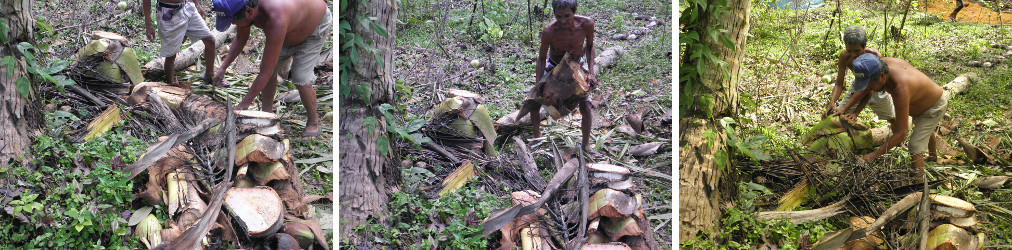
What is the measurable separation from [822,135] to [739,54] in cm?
136

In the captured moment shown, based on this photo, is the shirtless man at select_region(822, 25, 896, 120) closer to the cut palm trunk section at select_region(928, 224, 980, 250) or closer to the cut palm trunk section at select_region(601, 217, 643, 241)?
the cut palm trunk section at select_region(928, 224, 980, 250)

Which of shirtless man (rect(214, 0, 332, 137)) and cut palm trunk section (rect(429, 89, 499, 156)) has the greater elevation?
shirtless man (rect(214, 0, 332, 137))

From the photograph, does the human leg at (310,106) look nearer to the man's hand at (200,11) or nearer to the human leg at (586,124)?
the man's hand at (200,11)

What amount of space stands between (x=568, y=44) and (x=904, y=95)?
8.18ft

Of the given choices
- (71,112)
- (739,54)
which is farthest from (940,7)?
(71,112)

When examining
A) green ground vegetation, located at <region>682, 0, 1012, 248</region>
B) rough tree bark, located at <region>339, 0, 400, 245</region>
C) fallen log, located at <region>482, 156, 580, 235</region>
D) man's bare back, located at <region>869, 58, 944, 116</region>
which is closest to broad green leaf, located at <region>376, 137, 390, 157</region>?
rough tree bark, located at <region>339, 0, 400, 245</region>

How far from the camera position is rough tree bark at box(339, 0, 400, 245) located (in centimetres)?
311

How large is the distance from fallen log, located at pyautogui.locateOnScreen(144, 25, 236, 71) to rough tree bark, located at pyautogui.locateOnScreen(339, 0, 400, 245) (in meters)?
0.70

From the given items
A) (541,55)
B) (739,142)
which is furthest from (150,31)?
(739,142)

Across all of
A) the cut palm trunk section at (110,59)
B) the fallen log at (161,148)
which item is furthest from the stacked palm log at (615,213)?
the cut palm trunk section at (110,59)

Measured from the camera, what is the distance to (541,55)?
3.02 m

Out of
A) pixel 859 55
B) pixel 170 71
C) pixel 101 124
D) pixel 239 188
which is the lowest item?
pixel 239 188

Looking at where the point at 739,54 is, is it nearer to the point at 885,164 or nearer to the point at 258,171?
the point at 885,164

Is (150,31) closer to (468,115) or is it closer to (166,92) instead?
(166,92)
